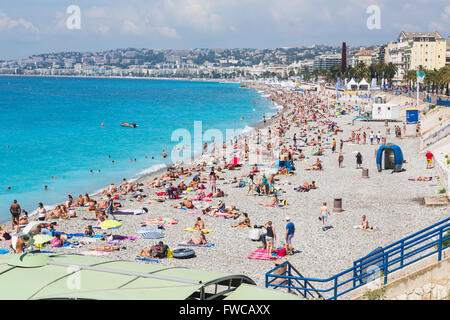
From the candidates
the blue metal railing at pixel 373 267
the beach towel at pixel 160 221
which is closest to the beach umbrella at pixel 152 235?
the beach towel at pixel 160 221

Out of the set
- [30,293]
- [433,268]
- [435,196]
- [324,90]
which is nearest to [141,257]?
[433,268]

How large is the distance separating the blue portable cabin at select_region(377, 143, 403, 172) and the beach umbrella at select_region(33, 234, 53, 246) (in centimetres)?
1793

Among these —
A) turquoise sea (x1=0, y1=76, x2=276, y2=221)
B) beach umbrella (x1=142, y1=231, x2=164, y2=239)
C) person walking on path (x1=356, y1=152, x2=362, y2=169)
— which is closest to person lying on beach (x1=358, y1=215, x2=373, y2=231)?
beach umbrella (x1=142, y1=231, x2=164, y2=239)

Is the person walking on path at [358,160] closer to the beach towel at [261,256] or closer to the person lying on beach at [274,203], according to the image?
the person lying on beach at [274,203]

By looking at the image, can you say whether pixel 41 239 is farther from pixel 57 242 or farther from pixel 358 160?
pixel 358 160

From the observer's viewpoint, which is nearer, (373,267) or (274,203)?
(373,267)

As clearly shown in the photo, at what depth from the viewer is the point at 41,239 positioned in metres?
14.9

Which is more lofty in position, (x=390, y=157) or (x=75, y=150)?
(x=390, y=157)

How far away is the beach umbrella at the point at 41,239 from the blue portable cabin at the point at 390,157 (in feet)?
58.8

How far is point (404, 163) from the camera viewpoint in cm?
2838

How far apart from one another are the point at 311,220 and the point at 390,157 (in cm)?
1045

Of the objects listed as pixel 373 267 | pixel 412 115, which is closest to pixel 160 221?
pixel 373 267

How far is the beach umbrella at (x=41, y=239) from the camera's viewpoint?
14.6 metres
